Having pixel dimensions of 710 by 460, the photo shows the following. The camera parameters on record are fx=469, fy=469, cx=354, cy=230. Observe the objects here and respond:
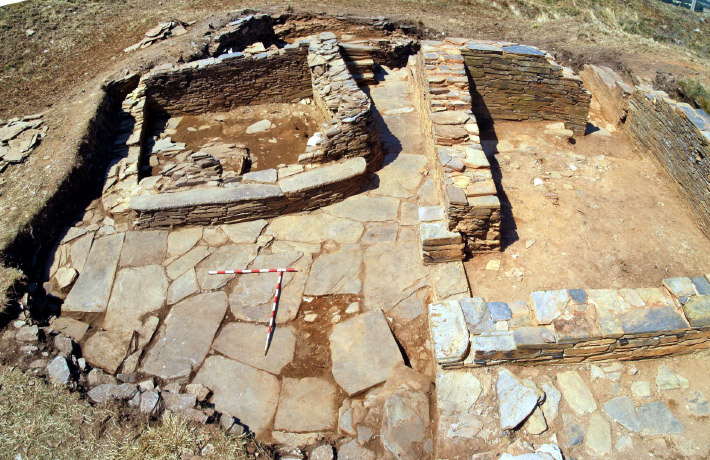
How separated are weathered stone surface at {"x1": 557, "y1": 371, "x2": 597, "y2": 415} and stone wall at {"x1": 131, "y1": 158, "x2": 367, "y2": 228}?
12.0ft

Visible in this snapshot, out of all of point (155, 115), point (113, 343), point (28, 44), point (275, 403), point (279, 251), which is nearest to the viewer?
point (275, 403)

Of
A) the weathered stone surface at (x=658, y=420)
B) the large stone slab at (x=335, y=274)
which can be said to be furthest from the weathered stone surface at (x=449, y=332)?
the weathered stone surface at (x=658, y=420)

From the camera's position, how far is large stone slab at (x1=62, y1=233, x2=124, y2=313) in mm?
5516

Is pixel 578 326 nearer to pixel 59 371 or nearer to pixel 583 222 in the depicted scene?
pixel 583 222

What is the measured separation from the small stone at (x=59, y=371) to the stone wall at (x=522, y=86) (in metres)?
6.97

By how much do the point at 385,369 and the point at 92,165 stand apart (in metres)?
5.57

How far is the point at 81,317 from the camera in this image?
5.41m

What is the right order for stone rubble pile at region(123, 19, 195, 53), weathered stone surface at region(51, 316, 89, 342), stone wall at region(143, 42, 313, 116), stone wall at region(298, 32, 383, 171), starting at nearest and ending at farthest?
weathered stone surface at region(51, 316, 89, 342)
stone wall at region(298, 32, 383, 171)
stone wall at region(143, 42, 313, 116)
stone rubble pile at region(123, 19, 195, 53)

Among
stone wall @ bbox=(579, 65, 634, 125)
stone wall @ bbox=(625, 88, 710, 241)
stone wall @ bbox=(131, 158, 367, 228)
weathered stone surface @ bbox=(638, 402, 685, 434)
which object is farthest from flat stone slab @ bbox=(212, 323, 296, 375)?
stone wall @ bbox=(579, 65, 634, 125)

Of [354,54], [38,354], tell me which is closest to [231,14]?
[354,54]

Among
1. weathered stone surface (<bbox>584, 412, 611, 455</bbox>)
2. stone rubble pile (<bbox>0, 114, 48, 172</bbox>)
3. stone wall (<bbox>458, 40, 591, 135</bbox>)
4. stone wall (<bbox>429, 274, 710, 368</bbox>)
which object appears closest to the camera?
weathered stone surface (<bbox>584, 412, 611, 455</bbox>)

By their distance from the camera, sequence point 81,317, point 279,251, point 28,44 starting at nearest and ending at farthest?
point 81,317, point 279,251, point 28,44

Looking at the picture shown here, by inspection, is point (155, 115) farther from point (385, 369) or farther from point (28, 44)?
point (385, 369)

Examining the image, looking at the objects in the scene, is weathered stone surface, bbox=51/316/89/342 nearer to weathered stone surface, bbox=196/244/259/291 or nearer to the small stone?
the small stone
